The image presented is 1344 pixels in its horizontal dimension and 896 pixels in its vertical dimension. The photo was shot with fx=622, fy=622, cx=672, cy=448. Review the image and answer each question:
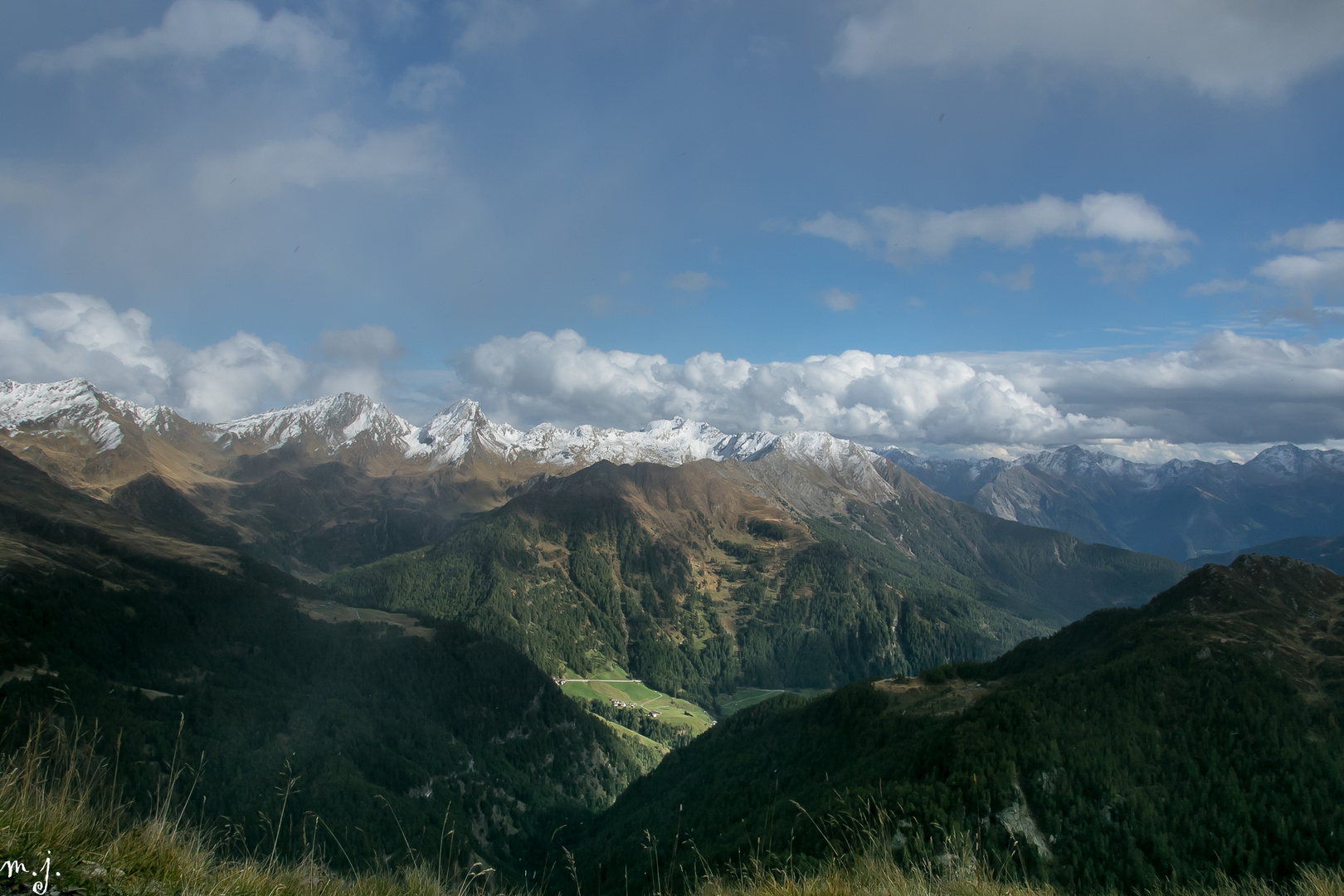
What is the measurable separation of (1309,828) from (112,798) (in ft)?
272

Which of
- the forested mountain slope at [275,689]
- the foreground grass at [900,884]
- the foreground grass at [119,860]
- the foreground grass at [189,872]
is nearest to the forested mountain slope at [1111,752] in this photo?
the foreground grass at [900,884]

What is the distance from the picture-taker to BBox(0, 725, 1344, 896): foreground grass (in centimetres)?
724

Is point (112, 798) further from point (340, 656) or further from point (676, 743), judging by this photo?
point (676, 743)

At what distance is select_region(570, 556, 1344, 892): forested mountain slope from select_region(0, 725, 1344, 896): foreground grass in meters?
29.7

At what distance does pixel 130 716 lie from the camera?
9281 cm

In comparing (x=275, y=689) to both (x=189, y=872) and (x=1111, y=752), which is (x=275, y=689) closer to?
(x=1111, y=752)

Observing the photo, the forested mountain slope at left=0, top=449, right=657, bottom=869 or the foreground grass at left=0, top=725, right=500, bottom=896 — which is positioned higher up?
the foreground grass at left=0, top=725, right=500, bottom=896

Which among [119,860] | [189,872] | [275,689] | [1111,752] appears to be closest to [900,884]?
[189,872]

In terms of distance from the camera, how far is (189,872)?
7.70 metres

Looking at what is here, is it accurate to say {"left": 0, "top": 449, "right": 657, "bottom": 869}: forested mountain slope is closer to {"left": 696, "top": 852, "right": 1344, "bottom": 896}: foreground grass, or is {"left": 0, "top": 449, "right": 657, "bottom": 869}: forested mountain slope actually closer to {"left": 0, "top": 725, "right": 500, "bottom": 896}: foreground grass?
{"left": 0, "top": 725, "right": 500, "bottom": 896}: foreground grass

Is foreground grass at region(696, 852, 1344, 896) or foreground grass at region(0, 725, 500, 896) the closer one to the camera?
foreground grass at region(0, 725, 500, 896)

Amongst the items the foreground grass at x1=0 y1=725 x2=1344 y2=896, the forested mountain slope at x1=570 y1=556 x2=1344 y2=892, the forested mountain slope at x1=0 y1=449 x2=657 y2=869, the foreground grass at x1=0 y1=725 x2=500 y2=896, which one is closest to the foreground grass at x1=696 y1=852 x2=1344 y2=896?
the foreground grass at x1=0 y1=725 x2=1344 y2=896

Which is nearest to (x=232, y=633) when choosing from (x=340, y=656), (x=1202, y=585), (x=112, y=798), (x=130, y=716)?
(x=340, y=656)

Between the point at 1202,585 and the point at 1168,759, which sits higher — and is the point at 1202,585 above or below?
above
